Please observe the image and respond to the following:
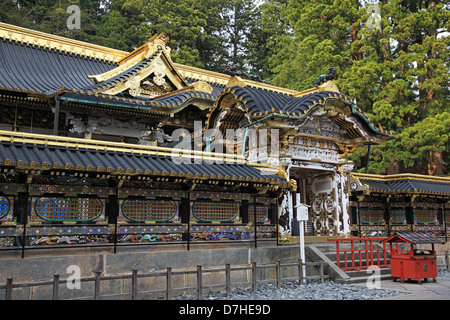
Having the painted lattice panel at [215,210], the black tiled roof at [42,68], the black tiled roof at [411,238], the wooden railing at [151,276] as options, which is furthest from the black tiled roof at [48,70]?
the black tiled roof at [411,238]

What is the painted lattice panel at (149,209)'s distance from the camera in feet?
39.5

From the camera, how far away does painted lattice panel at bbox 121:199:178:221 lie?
1204 cm

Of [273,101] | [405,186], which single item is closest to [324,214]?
[405,186]

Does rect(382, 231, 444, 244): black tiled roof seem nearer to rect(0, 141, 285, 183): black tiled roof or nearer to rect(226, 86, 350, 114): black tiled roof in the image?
rect(0, 141, 285, 183): black tiled roof

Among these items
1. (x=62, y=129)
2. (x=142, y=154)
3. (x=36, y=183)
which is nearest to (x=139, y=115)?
(x=62, y=129)

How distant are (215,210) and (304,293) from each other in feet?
12.6

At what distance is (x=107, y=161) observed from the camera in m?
11.2

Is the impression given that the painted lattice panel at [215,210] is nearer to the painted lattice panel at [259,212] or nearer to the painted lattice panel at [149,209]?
the painted lattice panel at [259,212]

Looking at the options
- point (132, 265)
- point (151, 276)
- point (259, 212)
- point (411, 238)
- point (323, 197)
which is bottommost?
point (151, 276)

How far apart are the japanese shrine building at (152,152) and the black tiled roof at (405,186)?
195 centimetres

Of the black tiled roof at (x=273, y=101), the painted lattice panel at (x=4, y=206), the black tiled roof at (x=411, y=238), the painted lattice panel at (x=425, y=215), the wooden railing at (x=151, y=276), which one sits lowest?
the wooden railing at (x=151, y=276)

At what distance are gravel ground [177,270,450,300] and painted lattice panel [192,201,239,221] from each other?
2432mm

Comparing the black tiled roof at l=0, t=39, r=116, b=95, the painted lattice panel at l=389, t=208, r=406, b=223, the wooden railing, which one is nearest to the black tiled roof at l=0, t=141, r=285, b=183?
the wooden railing

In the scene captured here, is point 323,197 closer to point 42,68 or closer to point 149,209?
point 149,209
